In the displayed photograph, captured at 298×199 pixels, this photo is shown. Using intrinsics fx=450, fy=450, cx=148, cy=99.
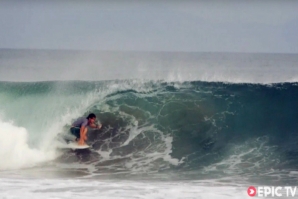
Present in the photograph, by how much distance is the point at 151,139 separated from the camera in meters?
8.48

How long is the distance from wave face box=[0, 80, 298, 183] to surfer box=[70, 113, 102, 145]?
0.28 metres

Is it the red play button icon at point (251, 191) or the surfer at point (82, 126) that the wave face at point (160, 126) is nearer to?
the surfer at point (82, 126)

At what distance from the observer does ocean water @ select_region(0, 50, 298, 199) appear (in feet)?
19.4

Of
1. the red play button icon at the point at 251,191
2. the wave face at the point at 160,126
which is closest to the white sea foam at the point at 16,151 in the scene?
the wave face at the point at 160,126

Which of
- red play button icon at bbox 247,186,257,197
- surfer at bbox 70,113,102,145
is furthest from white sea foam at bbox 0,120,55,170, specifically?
red play button icon at bbox 247,186,257,197

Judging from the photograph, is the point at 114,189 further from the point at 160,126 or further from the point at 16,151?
the point at 160,126

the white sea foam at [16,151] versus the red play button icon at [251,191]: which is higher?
A: the white sea foam at [16,151]

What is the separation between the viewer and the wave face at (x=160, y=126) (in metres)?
7.40

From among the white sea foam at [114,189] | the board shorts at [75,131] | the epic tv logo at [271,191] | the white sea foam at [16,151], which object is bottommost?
the epic tv logo at [271,191]

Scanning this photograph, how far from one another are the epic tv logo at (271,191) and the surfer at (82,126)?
3.17 metres

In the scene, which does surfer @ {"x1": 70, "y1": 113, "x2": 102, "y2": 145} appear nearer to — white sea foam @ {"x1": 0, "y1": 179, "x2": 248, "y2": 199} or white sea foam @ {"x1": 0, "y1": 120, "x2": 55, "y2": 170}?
white sea foam @ {"x1": 0, "y1": 120, "x2": 55, "y2": 170}

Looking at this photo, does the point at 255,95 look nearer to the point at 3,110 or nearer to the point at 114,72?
the point at 3,110

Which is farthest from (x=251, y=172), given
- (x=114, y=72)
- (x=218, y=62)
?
(x=218, y=62)

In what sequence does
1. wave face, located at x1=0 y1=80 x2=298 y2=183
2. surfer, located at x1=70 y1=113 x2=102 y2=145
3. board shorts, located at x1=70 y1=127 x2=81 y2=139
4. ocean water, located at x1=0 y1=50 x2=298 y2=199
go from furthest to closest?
1. board shorts, located at x1=70 y1=127 x2=81 y2=139
2. surfer, located at x1=70 y1=113 x2=102 y2=145
3. wave face, located at x1=0 y1=80 x2=298 y2=183
4. ocean water, located at x1=0 y1=50 x2=298 y2=199
